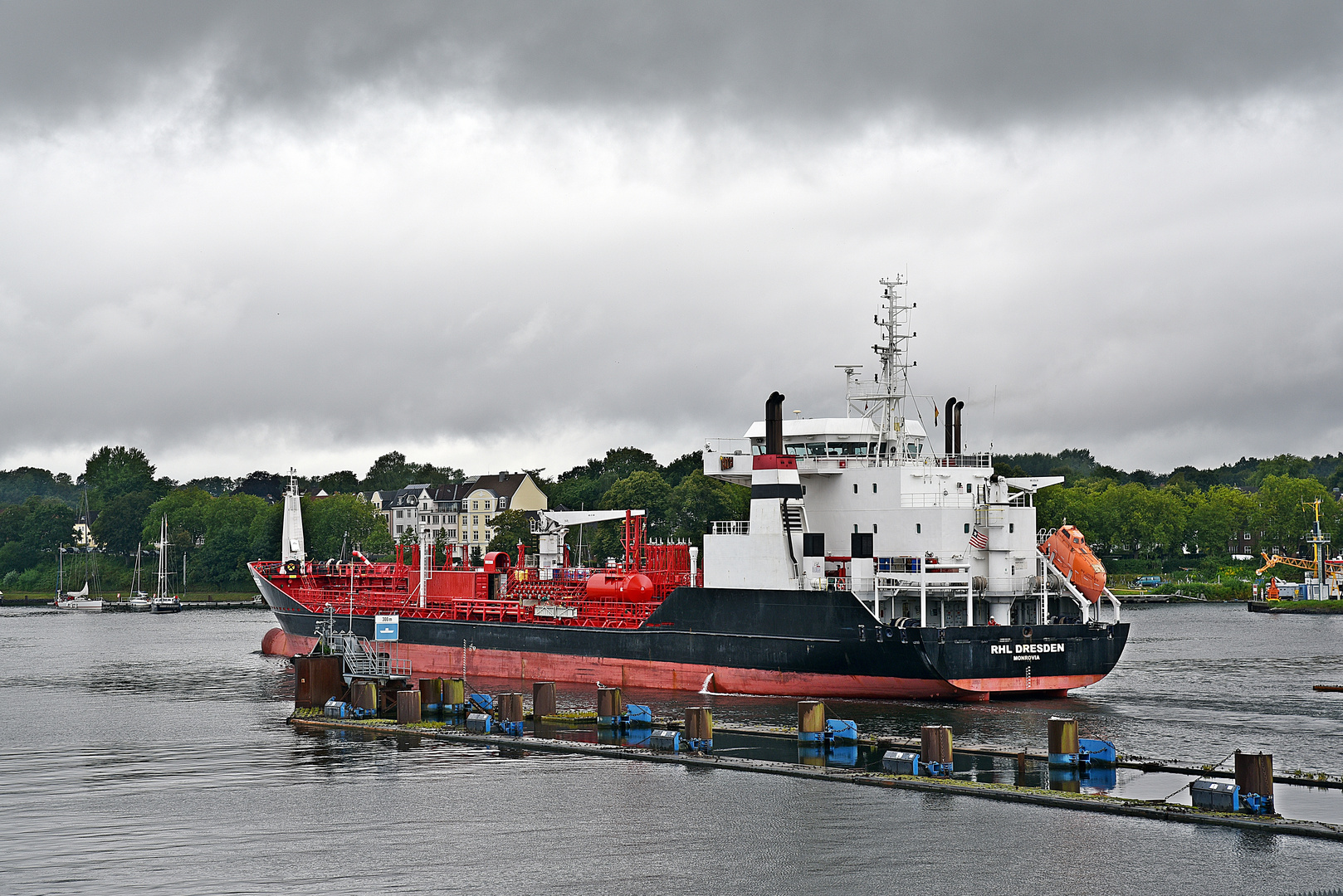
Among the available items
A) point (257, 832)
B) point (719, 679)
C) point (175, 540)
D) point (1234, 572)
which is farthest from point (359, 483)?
point (257, 832)

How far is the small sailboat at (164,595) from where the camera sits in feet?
383

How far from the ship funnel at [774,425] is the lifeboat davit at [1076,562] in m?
8.51

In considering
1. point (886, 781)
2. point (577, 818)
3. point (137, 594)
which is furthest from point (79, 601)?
point (886, 781)

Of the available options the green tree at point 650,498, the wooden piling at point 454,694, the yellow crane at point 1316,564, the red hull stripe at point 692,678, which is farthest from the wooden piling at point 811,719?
the yellow crane at point 1316,564

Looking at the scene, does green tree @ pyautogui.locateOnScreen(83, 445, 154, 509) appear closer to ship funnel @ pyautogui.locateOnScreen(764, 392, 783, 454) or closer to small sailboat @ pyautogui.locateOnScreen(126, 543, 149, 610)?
small sailboat @ pyautogui.locateOnScreen(126, 543, 149, 610)

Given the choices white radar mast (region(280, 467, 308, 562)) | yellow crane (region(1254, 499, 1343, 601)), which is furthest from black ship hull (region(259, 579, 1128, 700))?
yellow crane (region(1254, 499, 1343, 601))

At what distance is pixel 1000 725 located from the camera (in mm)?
33344

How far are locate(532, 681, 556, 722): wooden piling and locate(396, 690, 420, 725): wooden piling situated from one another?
3089 millimetres

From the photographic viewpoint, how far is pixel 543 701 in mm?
35312

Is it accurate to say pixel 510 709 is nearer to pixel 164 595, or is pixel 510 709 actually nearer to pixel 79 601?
pixel 164 595

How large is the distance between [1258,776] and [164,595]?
11946 centimetres

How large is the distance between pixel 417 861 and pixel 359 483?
181 meters

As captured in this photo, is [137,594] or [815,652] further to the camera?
[137,594]

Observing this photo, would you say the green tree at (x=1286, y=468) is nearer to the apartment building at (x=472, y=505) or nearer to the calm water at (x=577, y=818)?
the apartment building at (x=472, y=505)
